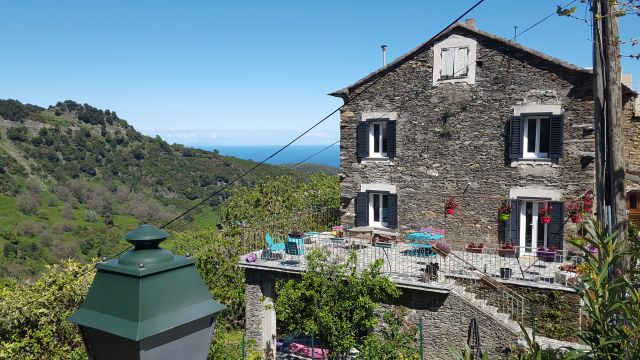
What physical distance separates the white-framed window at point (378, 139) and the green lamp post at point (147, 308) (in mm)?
14603

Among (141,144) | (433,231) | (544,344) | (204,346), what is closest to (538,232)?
(433,231)

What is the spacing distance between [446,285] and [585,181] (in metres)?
5.72

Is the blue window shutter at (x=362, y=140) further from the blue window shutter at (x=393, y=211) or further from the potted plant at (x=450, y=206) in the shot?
the potted plant at (x=450, y=206)

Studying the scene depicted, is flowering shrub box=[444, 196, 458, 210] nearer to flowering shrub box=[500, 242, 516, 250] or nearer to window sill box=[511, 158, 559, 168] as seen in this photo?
flowering shrub box=[500, 242, 516, 250]

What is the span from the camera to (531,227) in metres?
14.4

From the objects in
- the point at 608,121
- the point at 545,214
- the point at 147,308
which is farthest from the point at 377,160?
the point at 147,308

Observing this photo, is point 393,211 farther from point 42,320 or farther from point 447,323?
point 42,320

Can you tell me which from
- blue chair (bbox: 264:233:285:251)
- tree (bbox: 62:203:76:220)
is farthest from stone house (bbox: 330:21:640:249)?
tree (bbox: 62:203:76:220)

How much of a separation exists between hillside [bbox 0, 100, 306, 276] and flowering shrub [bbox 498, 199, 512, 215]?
107 feet

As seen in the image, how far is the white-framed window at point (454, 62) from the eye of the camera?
14.7 m

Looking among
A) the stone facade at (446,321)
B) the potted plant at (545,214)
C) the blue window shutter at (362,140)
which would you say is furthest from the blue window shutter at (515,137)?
the stone facade at (446,321)

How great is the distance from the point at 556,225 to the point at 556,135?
8.73ft

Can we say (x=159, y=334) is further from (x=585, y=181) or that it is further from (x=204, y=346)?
(x=585, y=181)

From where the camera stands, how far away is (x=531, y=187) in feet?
46.5
